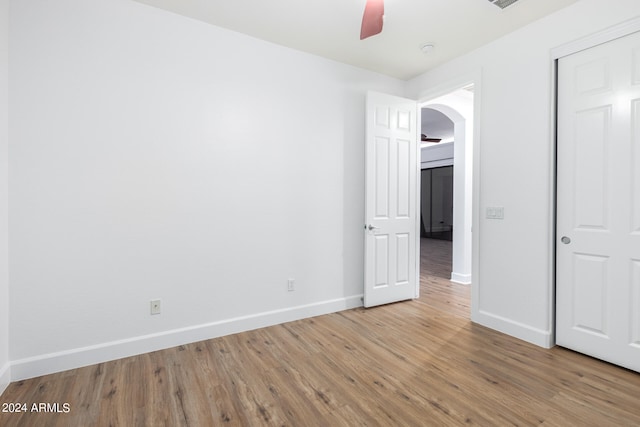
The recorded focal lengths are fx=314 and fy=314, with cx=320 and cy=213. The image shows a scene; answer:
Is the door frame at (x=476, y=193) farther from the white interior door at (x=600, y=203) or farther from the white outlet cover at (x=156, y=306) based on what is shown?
the white outlet cover at (x=156, y=306)

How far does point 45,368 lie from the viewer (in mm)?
2121

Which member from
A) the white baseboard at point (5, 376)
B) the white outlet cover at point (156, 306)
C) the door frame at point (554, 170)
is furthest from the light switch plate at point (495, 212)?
the white baseboard at point (5, 376)

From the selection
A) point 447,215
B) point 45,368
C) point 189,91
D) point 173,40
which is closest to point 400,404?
point 45,368

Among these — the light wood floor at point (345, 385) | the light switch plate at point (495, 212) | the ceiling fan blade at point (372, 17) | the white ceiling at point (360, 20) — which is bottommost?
the light wood floor at point (345, 385)

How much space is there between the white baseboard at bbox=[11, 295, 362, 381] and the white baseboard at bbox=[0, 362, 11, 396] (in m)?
0.03

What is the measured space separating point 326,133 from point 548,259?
2285mm

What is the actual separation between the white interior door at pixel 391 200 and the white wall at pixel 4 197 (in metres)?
2.83

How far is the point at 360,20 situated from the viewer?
102 inches

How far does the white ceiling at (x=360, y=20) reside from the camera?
7.80 feet

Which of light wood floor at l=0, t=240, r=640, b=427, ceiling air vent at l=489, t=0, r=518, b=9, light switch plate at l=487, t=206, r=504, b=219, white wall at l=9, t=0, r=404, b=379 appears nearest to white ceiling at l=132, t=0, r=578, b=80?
ceiling air vent at l=489, t=0, r=518, b=9

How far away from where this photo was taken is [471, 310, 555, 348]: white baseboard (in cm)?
253

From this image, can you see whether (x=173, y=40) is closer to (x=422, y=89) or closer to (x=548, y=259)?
(x=422, y=89)

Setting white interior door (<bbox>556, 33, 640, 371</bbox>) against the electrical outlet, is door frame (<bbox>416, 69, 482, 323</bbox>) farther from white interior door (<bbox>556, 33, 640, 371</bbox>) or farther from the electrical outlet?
the electrical outlet

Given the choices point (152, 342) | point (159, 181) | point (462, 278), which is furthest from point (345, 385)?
point (462, 278)
